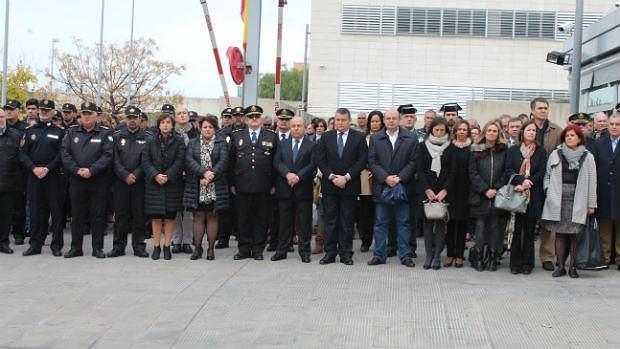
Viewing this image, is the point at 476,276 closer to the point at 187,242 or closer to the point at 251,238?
the point at 251,238

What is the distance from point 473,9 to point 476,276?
34.4 metres

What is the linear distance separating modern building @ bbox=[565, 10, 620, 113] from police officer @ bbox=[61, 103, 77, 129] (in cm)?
999

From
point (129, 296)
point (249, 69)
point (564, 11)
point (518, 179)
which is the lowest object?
point (129, 296)

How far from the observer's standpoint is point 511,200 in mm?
9695

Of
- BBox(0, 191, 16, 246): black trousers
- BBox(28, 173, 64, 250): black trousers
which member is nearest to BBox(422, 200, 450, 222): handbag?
BBox(28, 173, 64, 250): black trousers

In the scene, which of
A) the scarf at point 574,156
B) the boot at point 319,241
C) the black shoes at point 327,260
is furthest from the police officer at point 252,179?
the scarf at point 574,156

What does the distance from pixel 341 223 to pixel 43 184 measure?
13.7 ft

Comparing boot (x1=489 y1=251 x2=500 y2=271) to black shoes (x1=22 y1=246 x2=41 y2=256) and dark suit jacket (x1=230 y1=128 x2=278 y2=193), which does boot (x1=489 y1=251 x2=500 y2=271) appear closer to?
dark suit jacket (x1=230 y1=128 x2=278 y2=193)

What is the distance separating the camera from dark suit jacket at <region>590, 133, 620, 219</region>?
9938mm

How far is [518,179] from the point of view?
9750mm

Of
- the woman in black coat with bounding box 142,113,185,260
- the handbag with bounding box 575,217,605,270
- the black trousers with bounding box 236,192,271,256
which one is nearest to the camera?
the handbag with bounding box 575,217,605,270

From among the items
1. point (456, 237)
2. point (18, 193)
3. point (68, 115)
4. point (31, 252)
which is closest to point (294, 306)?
point (456, 237)

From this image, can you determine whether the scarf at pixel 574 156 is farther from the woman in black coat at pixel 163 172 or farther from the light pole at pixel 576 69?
the light pole at pixel 576 69

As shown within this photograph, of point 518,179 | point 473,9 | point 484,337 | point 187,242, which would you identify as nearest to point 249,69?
point 187,242
